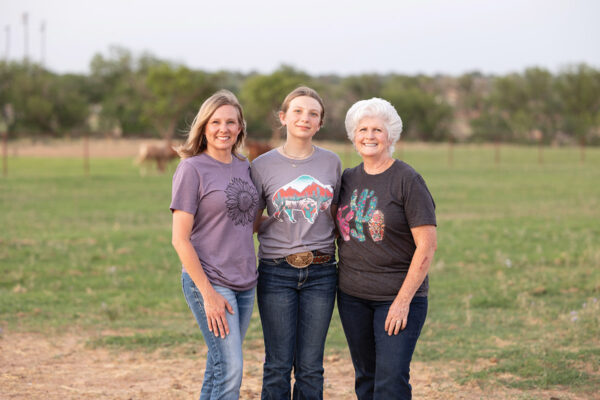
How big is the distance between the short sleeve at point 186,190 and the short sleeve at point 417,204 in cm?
99

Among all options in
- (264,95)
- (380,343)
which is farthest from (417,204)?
(264,95)

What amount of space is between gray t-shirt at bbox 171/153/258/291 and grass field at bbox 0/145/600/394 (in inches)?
99.2

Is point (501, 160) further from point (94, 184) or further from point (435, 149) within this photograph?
point (94, 184)

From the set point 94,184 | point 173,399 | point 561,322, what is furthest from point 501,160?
point 173,399

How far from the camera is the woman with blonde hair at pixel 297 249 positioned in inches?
135

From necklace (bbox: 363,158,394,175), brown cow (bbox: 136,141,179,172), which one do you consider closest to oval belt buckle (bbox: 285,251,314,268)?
necklace (bbox: 363,158,394,175)

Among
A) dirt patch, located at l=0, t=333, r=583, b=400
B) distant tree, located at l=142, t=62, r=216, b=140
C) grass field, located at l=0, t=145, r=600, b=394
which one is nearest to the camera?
dirt patch, located at l=0, t=333, r=583, b=400

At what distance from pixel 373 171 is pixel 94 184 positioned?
20042 mm

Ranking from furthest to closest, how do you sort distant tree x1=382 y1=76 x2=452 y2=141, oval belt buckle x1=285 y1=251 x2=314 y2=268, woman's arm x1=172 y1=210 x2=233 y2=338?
A: distant tree x1=382 y1=76 x2=452 y2=141 → oval belt buckle x1=285 y1=251 x2=314 y2=268 → woman's arm x1=172 y1=210 x2=233 y2=338

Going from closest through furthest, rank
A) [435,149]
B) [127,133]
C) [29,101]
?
1. [435,149]
2. [29,101]
3. [127,133]

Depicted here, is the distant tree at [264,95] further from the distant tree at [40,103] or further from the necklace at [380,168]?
the necklace at [380,168]

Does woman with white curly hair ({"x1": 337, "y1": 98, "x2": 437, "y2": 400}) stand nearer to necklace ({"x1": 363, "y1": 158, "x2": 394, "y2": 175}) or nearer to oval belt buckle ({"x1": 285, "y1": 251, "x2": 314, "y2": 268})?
necklace ({"x1": 363, "y1": 158, "x2": 394, "y2": 175})

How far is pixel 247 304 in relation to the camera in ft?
11.3

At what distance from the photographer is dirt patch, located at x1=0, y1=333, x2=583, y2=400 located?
15.6ft
